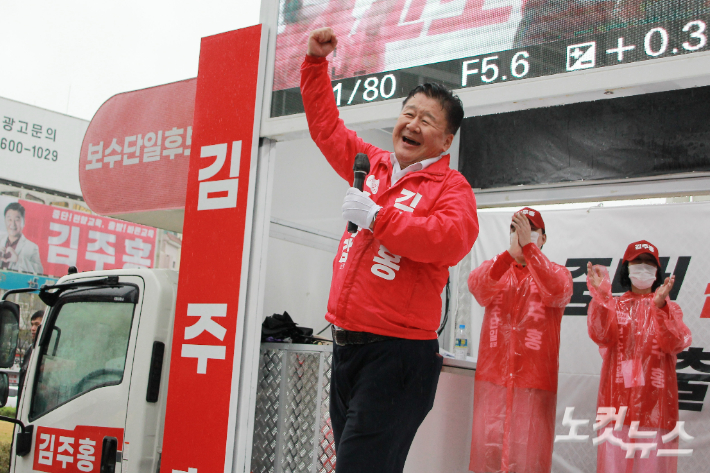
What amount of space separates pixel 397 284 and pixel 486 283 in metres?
1.92

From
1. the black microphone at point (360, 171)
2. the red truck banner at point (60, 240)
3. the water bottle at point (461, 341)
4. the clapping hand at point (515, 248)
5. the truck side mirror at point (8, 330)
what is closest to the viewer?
the black microphone at point (360, 171)

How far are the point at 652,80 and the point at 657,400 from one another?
191cm

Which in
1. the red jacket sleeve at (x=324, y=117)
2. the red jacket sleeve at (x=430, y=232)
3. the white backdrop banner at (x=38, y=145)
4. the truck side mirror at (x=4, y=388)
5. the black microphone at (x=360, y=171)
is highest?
the white backdrop banner at (x=38, y=145)

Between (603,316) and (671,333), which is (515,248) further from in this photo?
(671,333)

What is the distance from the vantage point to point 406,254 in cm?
163

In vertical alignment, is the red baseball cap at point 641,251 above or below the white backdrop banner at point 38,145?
below

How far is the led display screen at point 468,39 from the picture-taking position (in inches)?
79.1

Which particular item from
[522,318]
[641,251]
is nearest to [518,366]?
[522,318]

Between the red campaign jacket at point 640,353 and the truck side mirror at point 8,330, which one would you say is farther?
the red campaign jacket at point 640,353

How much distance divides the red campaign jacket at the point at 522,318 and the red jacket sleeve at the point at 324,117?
1.54 m

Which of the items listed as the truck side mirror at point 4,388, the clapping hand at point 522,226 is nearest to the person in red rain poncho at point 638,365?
the clapping hand at point 522,226

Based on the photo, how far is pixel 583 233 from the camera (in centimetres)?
471

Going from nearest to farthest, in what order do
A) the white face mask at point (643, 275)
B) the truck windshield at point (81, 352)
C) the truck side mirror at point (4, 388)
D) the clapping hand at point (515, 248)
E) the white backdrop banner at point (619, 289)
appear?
the truck side mirror at point (4, 388) < the truck windshield at point (81, 352) < the white face mask at point (643, 275) < the clapping hand at point (515, 248) < the white backdrop banner at point (619, 289)

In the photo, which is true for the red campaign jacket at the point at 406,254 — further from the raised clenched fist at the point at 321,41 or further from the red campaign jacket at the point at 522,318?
the red campaign jacket at the point at 522,318
